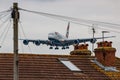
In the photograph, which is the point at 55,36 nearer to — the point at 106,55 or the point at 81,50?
the point at 81,50

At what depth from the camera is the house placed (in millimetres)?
57041

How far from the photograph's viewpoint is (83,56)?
211ft

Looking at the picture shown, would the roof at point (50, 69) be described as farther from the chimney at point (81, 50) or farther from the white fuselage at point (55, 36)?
the white fuselage at point (55, 36)

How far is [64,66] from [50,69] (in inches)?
80.1

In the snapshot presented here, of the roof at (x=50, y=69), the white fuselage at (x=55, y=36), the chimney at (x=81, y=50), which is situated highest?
the white fuselage at (x=55, y=36)

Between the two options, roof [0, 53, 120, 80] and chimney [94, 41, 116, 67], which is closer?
roof [0, 53, 120, 80]

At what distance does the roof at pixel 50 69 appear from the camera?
2233 inches

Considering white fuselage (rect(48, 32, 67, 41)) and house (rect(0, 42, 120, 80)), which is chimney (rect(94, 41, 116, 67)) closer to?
house (rect(0, 42, 120, 80))

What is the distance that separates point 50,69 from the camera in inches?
2314

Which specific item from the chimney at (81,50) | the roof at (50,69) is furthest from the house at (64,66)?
the chimney at (81,50)

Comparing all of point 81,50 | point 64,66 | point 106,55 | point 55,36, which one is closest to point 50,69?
point 64,66

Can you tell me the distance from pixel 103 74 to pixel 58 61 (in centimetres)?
458

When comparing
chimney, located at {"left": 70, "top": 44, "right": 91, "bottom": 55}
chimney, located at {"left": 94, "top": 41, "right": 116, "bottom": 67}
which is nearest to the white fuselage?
chimney, located at {"left": 70, "top": 44, "right": 91, "bottom": 55}

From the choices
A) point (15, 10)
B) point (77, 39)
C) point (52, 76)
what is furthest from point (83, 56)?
point (77, 39)
